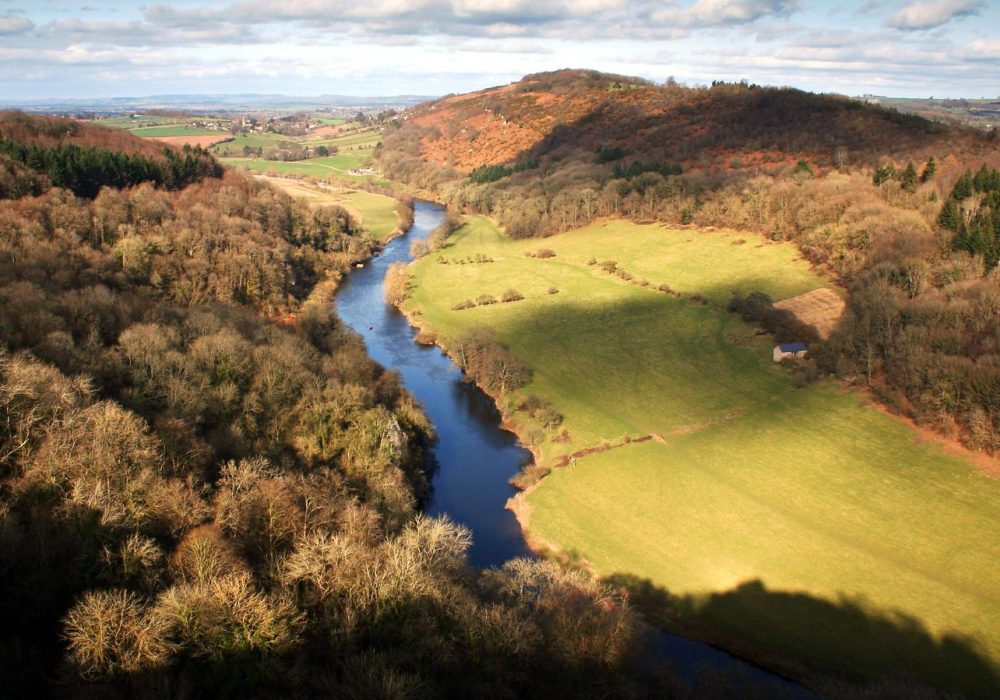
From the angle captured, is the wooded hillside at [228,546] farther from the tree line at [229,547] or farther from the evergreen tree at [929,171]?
the evergreen tree at [929,171]

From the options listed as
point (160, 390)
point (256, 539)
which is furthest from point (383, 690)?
point (160, 390)

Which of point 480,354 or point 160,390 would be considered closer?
point 160,390

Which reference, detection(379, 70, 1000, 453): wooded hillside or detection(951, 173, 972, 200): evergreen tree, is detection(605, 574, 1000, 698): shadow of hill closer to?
detection(379, 70, 1000, 453): wooded hillside

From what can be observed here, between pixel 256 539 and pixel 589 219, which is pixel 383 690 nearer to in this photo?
pixel 256 539

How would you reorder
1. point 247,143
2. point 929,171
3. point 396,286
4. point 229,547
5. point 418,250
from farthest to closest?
point 247,143, point 418,250, point 396,286, point 929,171, point 229,547

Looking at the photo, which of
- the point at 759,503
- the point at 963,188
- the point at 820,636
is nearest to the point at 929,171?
the point at 963,188

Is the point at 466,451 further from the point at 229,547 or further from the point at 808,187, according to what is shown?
the point at 808,187

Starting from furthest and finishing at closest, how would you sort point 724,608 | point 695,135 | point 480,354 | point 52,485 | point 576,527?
point 695,135 < point 480,354 < point 576,527 < point 724,608 < point 52,485
